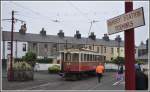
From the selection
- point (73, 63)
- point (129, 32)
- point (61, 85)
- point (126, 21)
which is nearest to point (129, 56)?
point (129, 32)

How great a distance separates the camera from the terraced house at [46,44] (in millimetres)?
92113

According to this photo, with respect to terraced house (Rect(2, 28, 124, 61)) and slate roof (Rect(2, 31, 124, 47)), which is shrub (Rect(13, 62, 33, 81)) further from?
slate roof (Rect(2, 31, 124, 47))

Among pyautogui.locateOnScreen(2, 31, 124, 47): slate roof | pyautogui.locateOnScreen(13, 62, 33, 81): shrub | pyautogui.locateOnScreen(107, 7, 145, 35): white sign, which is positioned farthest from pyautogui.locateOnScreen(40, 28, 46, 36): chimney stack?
pyautogui.locateOnScreen(107, 7, 145, 35): white sign

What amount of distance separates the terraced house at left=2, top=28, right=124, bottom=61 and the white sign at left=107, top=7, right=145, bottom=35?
8049 centimetres

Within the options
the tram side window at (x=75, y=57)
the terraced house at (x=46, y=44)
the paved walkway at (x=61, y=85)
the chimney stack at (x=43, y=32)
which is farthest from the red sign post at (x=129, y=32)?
the chimney stack at (x=43, y=32)

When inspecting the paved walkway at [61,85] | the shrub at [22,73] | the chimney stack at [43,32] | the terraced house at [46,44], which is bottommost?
the paved walkway at [61,85]

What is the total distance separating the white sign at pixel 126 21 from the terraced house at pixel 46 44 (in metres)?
80.5

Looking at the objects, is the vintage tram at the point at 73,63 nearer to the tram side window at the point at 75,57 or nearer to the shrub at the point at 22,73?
the tram side window at the point at 75,57

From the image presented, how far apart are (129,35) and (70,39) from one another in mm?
100773

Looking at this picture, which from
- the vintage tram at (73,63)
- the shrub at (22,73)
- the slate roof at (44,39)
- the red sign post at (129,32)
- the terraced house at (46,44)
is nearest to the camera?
the red sign post at (129,32)

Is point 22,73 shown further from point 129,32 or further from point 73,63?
point 129,32

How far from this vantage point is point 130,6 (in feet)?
22.9

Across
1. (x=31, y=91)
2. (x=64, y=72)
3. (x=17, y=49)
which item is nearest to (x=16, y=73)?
(x=64, y=72)

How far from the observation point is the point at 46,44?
99562mm
